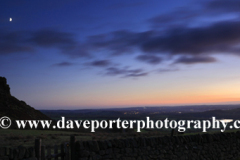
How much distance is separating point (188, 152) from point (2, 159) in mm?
8043

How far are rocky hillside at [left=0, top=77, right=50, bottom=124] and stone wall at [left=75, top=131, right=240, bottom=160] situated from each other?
169ft

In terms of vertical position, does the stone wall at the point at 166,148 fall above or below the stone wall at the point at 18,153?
below

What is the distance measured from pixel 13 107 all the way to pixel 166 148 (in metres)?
57.4

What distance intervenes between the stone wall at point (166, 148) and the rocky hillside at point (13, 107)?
5148 cm

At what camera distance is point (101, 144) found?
365 inches

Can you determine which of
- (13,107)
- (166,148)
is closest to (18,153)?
(166,148)

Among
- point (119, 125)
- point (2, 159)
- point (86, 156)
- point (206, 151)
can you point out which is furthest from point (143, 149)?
point (119, 125)

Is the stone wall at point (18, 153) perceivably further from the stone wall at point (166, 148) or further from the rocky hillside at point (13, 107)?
the rocky hillside at point (13, 107)

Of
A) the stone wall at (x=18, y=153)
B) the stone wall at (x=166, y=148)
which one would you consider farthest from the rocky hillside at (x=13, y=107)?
the stone wall at (x=18, y=153)

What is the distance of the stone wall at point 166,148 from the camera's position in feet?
29.8

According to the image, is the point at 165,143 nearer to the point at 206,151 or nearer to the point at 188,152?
the point at 188,152

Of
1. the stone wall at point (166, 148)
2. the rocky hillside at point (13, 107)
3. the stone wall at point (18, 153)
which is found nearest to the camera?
the stone wall at point (18, 153)

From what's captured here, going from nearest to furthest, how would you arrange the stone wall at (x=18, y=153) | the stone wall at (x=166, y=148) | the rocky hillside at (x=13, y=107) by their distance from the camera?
the stone wall at (x=18, y=153), the stone wall at (x=166, y=148), the rocky hillside at (x=13, y=107)

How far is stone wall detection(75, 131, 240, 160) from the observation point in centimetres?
909
